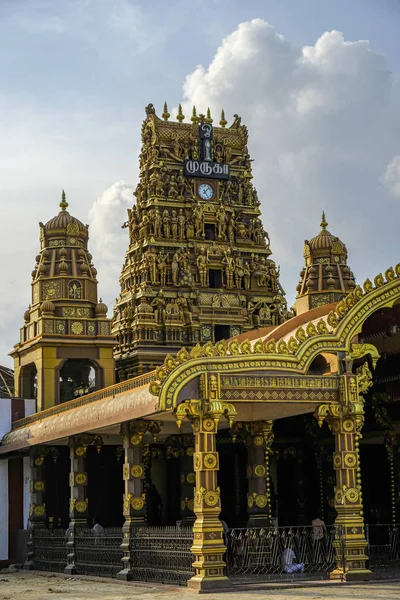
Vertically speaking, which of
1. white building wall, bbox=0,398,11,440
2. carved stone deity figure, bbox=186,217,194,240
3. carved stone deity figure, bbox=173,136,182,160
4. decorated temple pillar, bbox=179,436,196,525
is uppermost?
carved stone deity figure, bbox=173,136,182,160

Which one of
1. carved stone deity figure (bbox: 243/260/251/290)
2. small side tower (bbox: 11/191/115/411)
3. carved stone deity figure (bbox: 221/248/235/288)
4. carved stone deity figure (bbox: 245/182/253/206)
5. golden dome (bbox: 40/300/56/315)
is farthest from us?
carved stone deity figure (bbox: 245/182/253/206)

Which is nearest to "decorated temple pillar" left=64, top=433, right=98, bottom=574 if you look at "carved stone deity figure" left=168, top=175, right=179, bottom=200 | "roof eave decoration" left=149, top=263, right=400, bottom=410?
"roof eave decoration" left=149, top=263, right=400, bottom=410

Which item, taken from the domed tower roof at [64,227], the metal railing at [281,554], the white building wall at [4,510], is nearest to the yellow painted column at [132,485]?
the metal railing at [281,554]

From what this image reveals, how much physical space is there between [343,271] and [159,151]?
10203mm

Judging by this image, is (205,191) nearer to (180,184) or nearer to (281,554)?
(180,184)

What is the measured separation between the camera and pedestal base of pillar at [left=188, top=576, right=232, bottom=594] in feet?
63.4

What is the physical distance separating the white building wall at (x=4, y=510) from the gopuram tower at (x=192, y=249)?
12.3 meters

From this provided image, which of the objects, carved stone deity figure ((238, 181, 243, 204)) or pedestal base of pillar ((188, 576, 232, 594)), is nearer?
pedestal base of pillar ((188, 576, 232, 594))

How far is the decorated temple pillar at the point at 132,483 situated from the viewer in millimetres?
23203

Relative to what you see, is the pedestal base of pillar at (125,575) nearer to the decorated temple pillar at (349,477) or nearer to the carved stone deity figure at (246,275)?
the decorated temple pillar at (349,477)

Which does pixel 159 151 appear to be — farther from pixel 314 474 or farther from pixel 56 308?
pixel 314 474

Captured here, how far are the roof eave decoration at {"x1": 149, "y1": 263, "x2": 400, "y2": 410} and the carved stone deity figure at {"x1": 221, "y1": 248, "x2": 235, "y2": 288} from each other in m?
26.0

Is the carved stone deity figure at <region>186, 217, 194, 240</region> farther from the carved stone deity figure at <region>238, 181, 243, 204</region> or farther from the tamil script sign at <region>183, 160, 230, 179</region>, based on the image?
the carved stone deity figure at <region>238, 181, 243, 204</region>

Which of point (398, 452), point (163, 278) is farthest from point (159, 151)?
point (398, 452)
